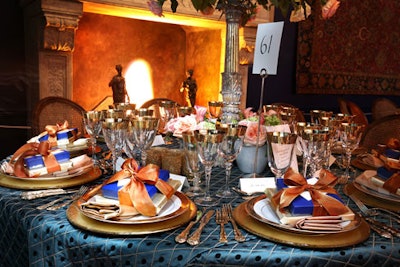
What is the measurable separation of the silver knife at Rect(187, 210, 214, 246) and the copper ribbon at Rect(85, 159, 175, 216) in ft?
0.32

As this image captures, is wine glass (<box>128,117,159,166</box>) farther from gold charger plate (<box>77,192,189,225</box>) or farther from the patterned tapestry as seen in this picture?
the patterned tapestry

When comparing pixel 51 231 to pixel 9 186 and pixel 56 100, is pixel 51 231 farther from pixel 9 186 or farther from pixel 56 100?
pixel 56 100

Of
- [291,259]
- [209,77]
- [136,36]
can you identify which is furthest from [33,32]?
[291,259]

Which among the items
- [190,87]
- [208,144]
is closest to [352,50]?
[190,87]

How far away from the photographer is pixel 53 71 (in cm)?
325

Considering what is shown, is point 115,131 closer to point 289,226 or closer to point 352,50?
point 289,226

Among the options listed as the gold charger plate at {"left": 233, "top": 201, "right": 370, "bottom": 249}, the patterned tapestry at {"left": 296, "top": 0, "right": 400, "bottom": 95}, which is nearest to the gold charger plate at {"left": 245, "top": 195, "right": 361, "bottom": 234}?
the gold charger plate at {"left": 233, "top": 201, "right": 370, "bottom": 249}

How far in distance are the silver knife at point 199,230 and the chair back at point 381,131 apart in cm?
154

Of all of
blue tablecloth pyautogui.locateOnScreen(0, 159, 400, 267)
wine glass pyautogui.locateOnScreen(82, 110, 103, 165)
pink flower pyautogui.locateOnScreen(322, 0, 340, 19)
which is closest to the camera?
blue tablecloth pyautogui.locateOnScreen(0, 159, 400, 267)

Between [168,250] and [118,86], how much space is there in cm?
349

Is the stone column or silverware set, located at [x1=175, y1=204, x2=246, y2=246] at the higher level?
the stone column

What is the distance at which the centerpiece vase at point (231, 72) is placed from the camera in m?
1.54

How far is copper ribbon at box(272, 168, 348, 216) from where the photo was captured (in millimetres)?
833

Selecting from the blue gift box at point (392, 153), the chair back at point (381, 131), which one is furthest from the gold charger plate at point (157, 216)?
the chair back at point (381, 131)
